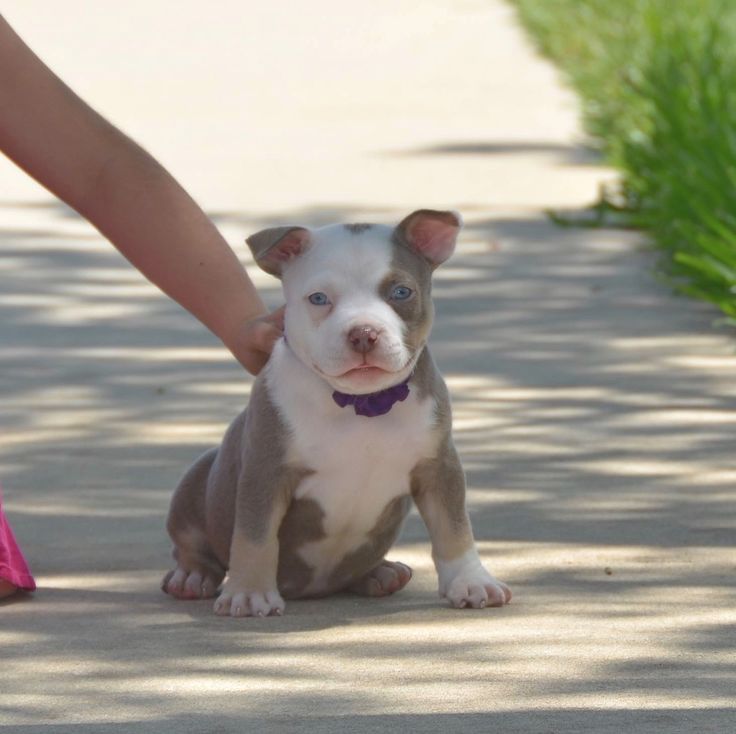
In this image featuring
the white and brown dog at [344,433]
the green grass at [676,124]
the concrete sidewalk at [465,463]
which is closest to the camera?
the concrete sidewalk at [465,463]

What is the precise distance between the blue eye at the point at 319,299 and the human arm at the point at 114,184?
52cm

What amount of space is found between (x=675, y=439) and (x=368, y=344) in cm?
226

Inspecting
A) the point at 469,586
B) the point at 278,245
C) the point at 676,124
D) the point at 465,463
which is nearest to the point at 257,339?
the point at 278,245

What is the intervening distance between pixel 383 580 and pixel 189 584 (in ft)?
1.35

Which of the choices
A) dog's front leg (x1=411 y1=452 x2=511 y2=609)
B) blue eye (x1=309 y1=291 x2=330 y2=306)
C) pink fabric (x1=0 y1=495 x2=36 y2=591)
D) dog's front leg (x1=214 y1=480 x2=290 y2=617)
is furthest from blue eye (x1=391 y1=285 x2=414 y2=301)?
pink fabric (x1=0 y1=495 x2=36 y2=591)

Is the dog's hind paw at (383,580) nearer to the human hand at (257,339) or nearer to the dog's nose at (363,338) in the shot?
the human hand at (257,339)

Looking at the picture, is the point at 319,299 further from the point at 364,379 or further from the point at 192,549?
the point at 192,549

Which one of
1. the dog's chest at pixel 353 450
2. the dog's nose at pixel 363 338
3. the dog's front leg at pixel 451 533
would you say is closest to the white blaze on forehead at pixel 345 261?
the dog's nose at pixel 363 338

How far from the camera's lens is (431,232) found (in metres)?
3.86

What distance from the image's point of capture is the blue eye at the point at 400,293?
372cm

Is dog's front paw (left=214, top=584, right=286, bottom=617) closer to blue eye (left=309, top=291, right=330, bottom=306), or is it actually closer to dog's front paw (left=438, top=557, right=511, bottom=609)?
dog's front paw (left=438, top=557, right=511, bottom=609)

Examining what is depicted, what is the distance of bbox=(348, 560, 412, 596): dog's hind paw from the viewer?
162 inches

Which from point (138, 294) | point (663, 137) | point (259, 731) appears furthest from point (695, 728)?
point (663, 137)

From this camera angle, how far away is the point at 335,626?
3.85 m
